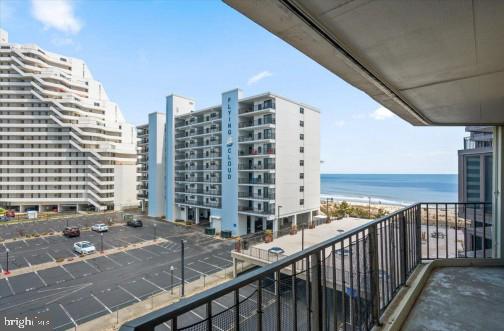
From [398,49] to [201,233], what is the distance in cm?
2594

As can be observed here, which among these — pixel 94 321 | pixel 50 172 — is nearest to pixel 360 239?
pixel 94 321

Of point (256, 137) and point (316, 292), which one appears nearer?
point (316, 292)

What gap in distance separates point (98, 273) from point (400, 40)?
1925cm

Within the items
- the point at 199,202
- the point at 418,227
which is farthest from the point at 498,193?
the point at 199,202

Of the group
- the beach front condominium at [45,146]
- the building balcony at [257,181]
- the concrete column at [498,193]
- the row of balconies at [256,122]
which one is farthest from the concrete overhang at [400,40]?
the beach front condominium at [45,146]

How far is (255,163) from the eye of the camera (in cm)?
2489

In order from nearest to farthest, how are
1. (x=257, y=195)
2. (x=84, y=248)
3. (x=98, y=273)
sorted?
(x=98, y=273), (x=84, y=248), (x=257, y=195)

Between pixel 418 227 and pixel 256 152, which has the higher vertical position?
pixel 256 152

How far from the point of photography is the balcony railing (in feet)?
3.43

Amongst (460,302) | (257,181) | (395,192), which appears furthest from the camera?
(395,192)

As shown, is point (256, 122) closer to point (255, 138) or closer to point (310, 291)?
point (255, 138)

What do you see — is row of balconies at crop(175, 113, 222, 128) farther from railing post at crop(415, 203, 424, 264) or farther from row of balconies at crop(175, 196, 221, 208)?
railing post at crop(415, 203, 424, 264)

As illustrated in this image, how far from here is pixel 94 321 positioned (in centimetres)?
1118

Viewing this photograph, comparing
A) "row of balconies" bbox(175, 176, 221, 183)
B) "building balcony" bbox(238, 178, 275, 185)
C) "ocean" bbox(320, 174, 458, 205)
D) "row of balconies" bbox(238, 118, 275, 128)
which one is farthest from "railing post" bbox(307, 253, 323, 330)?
"ocean" bbox(320, 174, 458, 205)
